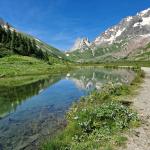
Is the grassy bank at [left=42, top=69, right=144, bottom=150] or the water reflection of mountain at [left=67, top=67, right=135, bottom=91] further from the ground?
the grassy bank at [left=42, top=69, right=144, bottom=150]

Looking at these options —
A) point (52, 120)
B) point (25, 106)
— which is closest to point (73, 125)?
point (52, 120)

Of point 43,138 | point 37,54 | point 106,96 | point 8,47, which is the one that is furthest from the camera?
point 37,54

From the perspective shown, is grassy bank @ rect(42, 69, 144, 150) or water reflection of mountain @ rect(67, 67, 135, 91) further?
water reflection of mountain @ rect(67, 67, 135, 91)

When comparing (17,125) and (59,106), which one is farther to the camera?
(59,106)

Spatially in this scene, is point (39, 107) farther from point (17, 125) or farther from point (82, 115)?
point (82, 115)

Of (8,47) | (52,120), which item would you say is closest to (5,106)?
(52,120)

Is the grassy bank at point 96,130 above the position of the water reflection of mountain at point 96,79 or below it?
above

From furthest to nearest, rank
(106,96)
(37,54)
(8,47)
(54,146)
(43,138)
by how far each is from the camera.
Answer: (37,54)
(8,47)
(106,96)
(43,138)
(54,146)

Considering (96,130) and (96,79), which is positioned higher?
(96,130)

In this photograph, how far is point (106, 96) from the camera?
34438 mm

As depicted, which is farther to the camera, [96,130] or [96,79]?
[96,79]

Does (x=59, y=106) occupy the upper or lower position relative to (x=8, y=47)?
lower

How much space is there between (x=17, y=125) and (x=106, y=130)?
9.32 metres

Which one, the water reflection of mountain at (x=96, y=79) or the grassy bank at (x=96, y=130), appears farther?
the water reflection of mountain at (x=96, y=79)
